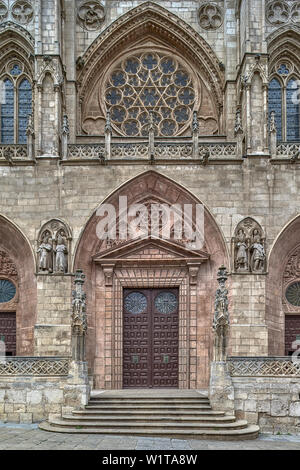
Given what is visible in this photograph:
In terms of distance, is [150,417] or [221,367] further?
[221,367]

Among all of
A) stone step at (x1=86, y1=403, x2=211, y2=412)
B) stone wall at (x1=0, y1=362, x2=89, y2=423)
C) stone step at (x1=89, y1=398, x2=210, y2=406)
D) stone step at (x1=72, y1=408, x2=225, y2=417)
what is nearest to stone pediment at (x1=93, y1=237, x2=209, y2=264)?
stone wall at (x1=0, y1=362, x2=89, y2=423)

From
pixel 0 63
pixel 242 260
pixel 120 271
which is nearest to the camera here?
pixel 242 260

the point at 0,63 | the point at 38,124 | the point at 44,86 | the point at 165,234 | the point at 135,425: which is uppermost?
the point at 0,63

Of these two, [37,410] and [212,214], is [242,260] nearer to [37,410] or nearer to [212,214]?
[212,214]

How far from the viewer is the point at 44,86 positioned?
1905 centimetres

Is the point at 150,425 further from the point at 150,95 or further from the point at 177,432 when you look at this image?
the point at 150,95

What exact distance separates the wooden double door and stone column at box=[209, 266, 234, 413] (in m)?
3.96

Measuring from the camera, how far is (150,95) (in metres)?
21.3

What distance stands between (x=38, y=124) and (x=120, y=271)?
16.7 feet

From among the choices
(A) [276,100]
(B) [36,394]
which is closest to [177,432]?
(B) [36,394]

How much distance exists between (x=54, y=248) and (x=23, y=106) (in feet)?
18.2

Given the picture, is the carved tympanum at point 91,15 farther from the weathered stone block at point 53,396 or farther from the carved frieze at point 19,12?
the weathered stone block at point 53,396

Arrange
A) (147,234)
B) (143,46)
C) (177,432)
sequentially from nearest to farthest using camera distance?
(177,432) → (147,234) → (143,46)

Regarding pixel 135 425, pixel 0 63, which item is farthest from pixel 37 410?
pixel 0 63
